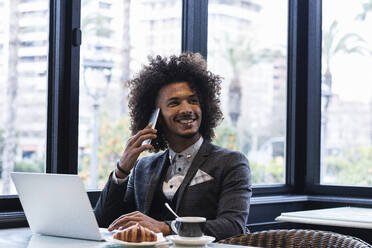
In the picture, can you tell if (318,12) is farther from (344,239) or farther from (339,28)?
(344,239)

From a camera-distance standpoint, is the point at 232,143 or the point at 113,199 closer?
the point at 113,199

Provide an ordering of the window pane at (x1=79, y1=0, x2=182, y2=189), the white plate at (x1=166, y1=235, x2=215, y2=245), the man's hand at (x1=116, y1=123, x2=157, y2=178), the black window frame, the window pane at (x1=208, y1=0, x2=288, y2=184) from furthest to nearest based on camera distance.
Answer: the window pane at (x1=208, y1=0, x2=288, y2=184) → the window pane at (x1=79, y1=0, x2=182, y2=189) → the black window frame → the man's hand at (x1=116, y1=123, x2=157, y2=178) → the white plate at (x1=166, y1=235, x2=215, y2=245)

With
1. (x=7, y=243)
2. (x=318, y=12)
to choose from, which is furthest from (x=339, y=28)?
(x=7, y=243)

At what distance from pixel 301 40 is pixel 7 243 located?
2.66 metres

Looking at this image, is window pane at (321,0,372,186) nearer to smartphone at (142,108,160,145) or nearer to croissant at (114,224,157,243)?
smartphone at (142,108,160,145)

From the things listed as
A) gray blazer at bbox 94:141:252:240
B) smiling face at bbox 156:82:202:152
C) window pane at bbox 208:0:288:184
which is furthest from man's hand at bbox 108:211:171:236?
window pane at bbox 208:0:288:184

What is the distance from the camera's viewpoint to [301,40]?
4.06 meters

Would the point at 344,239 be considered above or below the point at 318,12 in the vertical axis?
below

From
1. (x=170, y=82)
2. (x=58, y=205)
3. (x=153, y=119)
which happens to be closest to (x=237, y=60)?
(x=170, y=82)

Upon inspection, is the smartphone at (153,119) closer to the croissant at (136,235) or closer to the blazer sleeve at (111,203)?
the blazer sleeve at (111,203)

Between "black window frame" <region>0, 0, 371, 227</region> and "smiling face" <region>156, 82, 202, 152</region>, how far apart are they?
0.43 meters

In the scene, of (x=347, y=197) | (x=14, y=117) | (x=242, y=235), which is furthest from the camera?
(x=347, y=197)

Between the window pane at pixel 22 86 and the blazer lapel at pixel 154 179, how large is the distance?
529 millimetres

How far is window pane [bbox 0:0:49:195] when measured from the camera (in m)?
2.67
